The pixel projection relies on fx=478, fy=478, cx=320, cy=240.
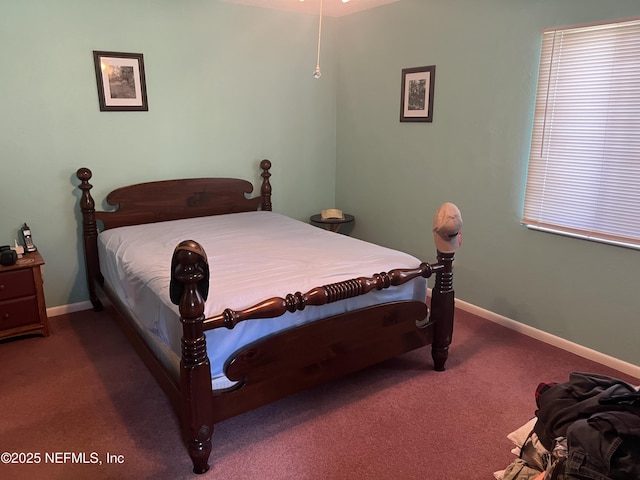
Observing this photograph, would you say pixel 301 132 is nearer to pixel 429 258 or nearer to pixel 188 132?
pixel 188 132

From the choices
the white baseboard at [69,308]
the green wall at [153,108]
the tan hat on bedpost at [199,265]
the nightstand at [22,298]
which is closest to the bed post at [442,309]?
the tan hat on bedpost at [199,265]

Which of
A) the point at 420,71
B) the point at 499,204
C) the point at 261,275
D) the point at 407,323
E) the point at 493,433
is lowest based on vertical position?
the point at 493,433

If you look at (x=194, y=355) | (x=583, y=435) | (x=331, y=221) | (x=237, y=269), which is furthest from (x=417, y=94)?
(x=583, y=435)

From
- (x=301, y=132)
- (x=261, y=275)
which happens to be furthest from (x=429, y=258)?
(x=261, y=275)

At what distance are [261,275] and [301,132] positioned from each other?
2.36 m

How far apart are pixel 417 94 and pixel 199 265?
8.67ft

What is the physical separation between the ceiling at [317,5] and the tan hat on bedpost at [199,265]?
2.82 meters

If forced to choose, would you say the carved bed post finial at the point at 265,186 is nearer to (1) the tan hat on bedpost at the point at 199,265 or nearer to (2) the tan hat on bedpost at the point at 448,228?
(2) the tan hat on bedpost at the point at 448,228

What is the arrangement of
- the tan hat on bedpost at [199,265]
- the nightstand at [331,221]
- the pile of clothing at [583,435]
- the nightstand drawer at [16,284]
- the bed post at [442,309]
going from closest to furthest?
1. the pile of clothing at [583,435]
2. the tan hat on bedpost at [199,265]
3. the bed post at [442,309]
4. the nightstand drawer at [16,284]
5. the nightstand at [331,221]

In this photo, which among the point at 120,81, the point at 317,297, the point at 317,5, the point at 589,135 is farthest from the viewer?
the point at 317,5

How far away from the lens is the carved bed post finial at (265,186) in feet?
13.8

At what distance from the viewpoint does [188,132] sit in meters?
3.88

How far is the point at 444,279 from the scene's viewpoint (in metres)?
2.66

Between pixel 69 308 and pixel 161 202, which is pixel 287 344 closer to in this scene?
pixel 161 202
